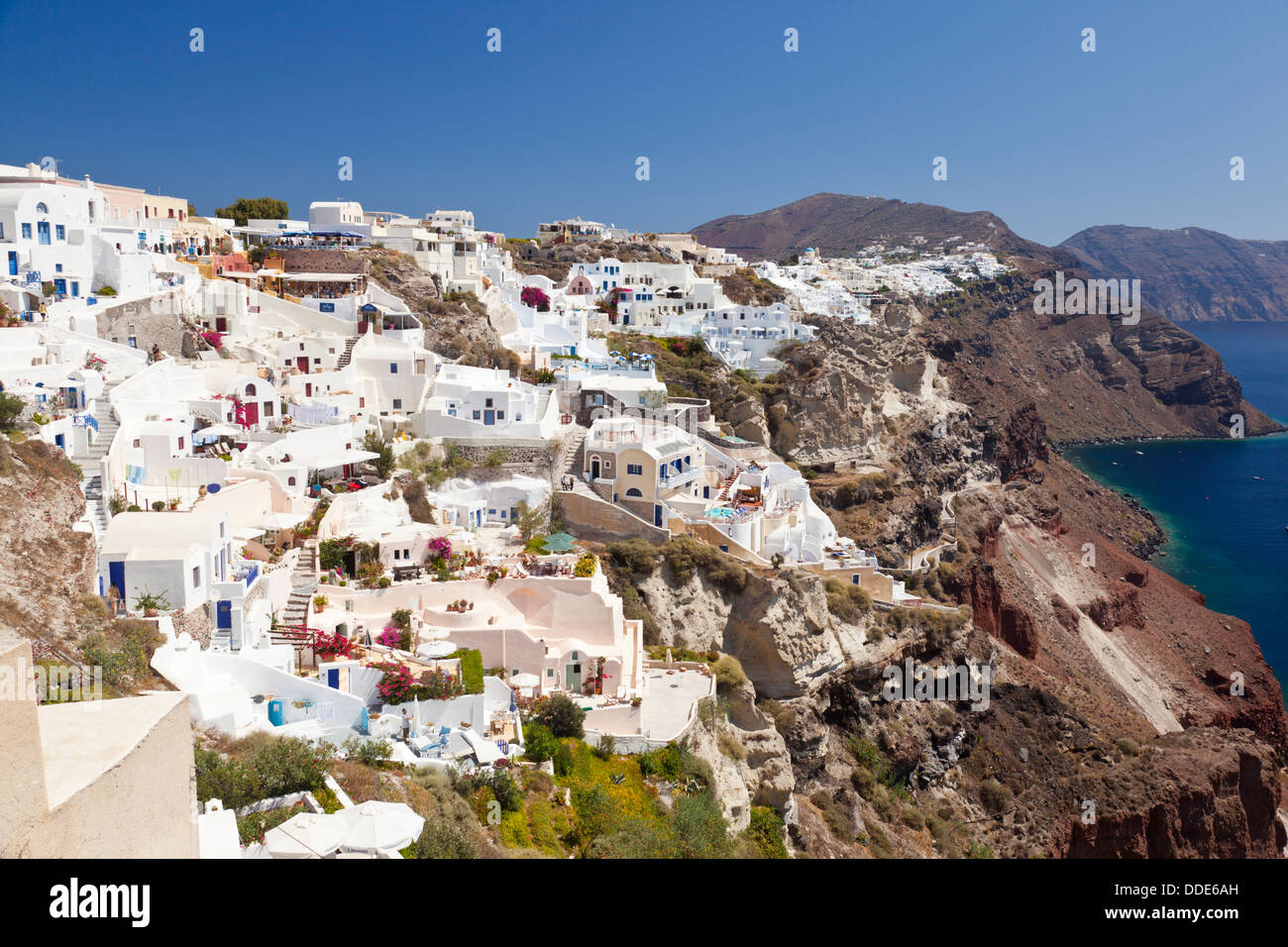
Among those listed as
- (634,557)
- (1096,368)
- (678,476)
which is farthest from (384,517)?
(1096,368)

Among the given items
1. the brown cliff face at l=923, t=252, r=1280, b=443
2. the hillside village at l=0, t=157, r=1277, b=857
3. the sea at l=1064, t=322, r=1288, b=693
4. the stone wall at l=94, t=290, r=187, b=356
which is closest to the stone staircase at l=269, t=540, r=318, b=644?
the hillside village at l=0, t=157, r=1277, b=857

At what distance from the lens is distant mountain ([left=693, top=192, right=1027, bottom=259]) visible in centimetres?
14288

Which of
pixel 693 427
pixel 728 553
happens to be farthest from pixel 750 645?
pixel 693 427

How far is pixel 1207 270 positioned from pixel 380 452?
200 m

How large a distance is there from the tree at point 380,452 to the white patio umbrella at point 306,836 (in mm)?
15366

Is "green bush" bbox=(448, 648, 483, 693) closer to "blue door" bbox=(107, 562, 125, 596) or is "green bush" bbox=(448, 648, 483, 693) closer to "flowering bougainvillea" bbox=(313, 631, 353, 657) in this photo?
"flowering bougainvillea" bbox=(313, 631, 353, 657)

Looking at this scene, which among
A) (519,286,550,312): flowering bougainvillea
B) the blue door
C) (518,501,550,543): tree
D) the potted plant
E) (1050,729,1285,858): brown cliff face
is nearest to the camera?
the potted plant

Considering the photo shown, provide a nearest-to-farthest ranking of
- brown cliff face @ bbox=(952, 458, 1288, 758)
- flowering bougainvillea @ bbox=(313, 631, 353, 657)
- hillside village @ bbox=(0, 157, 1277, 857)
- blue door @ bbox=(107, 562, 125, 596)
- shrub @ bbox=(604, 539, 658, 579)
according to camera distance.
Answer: hillside village @ bbox=(0, 157, 1277, 857)
blue door @ bbox=(107, 562, 125, 596)
flowering bougainvillea @ bbox=(313, 631, 353, 657)
shrub @ bbox=(604, 539, 658, 579)
brown cliff face @ bbox=(952, 458, 1288, 758)

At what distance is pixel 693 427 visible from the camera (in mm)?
35375

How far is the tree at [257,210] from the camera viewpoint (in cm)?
4750

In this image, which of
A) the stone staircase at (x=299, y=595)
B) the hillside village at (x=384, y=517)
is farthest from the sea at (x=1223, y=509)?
the stone staircase at (x=299, y=595)

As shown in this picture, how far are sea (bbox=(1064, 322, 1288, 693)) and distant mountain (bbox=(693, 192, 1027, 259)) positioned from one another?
50.0 m

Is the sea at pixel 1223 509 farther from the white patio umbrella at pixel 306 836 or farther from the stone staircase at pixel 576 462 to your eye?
the white patio umbrella at pixel 306 836
